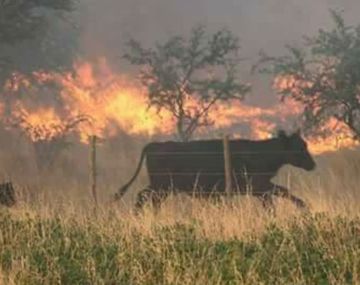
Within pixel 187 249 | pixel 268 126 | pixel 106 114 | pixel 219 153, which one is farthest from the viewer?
pixel 268 126

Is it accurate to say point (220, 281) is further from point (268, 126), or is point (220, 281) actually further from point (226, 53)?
point (268, 126)

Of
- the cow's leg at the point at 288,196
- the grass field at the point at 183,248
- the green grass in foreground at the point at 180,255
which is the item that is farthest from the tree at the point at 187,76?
the green grass in foreground at the point at 180,255

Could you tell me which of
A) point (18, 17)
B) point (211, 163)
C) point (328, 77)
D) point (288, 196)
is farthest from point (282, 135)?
point (18, 17)

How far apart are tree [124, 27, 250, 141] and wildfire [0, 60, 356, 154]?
408 inches

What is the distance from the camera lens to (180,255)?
370 inches

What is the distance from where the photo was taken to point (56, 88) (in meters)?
42.6

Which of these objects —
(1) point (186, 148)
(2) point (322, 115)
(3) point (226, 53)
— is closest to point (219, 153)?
(1) point (186, 148)

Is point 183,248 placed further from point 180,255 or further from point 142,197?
point 142,197

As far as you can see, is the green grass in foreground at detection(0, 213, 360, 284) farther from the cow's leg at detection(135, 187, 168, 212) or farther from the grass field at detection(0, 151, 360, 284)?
the cow's leg at detection(135, 187, 168, 212)

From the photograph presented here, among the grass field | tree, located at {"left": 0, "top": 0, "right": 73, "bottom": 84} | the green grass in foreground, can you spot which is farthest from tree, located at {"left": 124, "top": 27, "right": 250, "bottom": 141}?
the green grass in foreground

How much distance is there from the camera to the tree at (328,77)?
2150 cm

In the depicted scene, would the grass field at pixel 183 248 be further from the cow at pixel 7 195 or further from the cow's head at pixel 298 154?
the cow's head at pixel 298 154

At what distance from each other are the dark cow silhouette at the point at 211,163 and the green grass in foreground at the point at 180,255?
5652mm

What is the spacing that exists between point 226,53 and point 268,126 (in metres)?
17.9
